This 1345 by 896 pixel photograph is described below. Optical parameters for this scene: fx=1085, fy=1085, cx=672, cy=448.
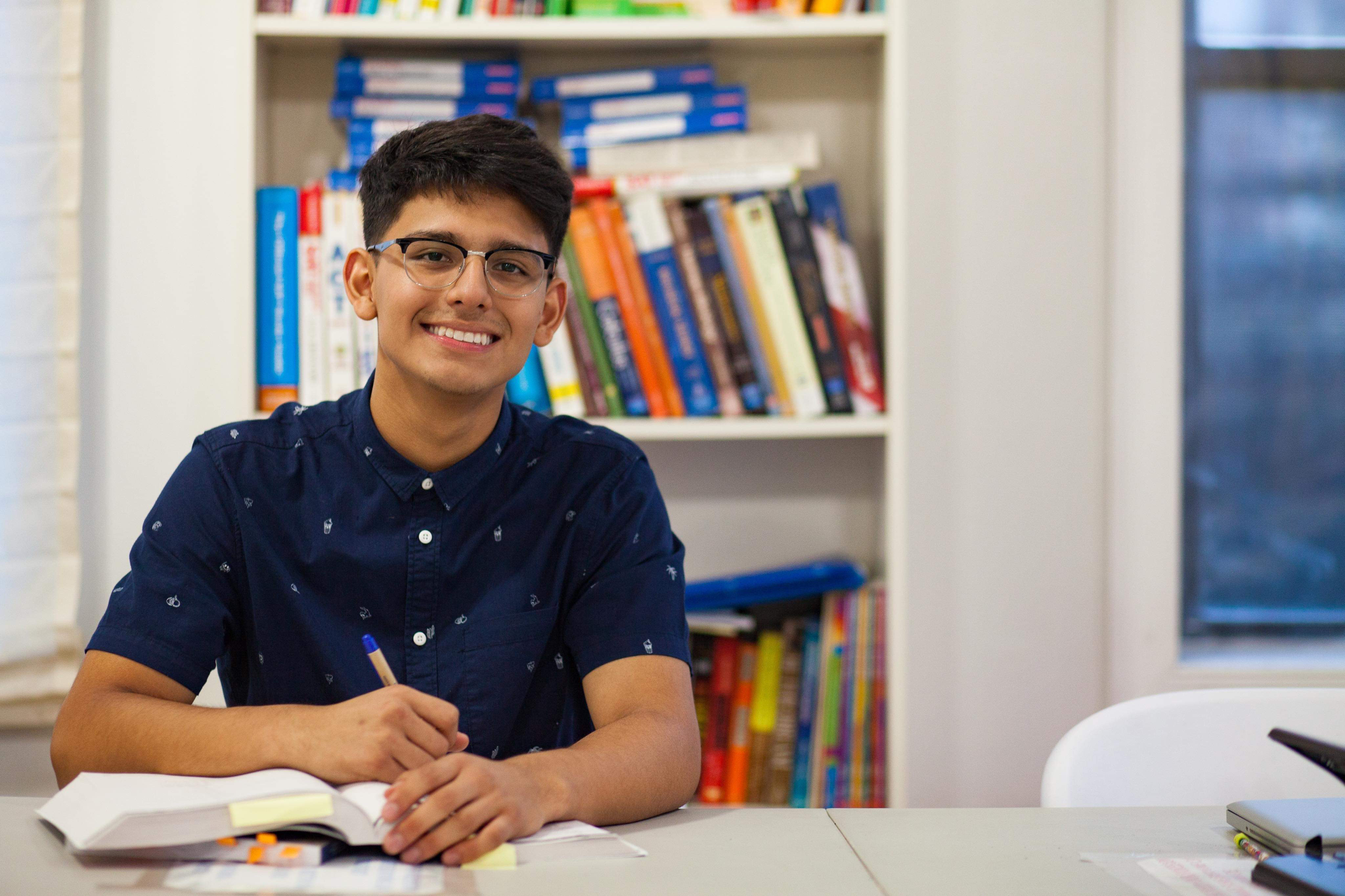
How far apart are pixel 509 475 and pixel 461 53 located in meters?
0.89

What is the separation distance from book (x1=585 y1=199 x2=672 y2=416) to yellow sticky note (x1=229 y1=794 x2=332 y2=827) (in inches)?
40.5

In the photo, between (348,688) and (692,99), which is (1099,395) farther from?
(348,688)

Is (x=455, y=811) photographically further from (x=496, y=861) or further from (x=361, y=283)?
(x=361, y=283)

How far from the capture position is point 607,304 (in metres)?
1.74

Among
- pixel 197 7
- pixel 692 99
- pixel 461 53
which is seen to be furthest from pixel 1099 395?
pixel 197 7

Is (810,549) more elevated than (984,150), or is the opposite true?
(984,150)

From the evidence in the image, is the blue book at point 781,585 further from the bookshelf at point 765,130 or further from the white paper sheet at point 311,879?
the white paper sheet at point 311,879

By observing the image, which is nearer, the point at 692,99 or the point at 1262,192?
the point at 692,99

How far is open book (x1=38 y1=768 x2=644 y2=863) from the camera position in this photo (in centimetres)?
79

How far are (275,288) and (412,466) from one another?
61 centimetres

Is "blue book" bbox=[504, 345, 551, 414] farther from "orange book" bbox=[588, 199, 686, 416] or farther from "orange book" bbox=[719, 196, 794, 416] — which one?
"orange book" bbox=[719, 196, 794, 416]

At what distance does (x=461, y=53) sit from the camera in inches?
71.8

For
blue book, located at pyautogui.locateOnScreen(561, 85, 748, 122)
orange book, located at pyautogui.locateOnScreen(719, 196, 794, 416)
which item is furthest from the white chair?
blue book, located at pyautogui.locateOnScreen(561, 85, 748, 122)

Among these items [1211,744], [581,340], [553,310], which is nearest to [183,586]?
[553,310]
